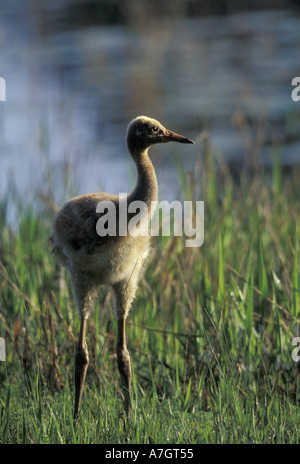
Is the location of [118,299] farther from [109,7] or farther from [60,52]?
[109,7]

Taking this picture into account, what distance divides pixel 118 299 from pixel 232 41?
36.5 feet

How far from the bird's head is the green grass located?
0.73 m

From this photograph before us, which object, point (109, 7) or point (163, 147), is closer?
point (163, 147)

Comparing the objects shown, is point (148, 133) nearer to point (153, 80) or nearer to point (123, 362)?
point (123, 362)

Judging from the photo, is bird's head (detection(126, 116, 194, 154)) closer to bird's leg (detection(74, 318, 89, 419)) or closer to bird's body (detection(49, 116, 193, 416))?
bird's body (detection(49, 116, 193, 416))

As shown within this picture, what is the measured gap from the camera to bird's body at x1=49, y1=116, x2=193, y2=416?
289 cm

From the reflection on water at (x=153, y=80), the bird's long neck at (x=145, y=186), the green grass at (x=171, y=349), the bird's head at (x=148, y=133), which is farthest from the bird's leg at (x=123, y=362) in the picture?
the reflection on water at (x=153, y=80)

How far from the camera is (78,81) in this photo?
11.9m

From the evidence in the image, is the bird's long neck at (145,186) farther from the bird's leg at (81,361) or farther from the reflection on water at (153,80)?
the reflection on water at (153,80)

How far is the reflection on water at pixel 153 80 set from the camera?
943 centimetres

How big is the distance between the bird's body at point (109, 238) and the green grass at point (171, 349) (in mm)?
219
